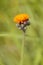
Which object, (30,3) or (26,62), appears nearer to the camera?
(26,62)

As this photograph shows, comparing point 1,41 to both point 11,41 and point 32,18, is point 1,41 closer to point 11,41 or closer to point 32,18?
point 11,41

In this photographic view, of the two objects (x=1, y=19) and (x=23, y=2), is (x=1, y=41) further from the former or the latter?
(x=23, y=2)

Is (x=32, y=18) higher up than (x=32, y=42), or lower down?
higher up

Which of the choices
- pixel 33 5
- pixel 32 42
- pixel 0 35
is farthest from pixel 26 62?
pixel 33 5

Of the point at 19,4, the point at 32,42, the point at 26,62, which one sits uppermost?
the point at 19,4

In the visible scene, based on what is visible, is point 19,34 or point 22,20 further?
point 19,34

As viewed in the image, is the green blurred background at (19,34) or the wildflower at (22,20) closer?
the wildflower at (22,20)

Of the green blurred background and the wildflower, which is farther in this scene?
the green blurred background
